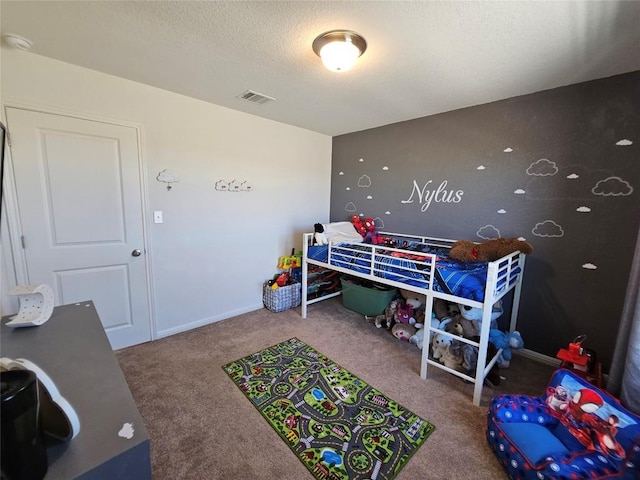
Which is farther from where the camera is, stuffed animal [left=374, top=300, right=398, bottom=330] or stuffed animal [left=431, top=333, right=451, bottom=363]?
stuffed animal [left=374, top=300, right=398, bottom=330]

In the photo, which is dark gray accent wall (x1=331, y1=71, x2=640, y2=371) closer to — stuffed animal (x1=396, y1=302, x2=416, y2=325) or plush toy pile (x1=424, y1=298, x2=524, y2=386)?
plush toy pile (x1=424, y1=298, x2=524, y2=386)

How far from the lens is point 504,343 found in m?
2.13

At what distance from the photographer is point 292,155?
3416 millimetres

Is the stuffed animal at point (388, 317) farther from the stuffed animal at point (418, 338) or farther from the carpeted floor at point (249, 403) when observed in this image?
the stuffed animal at point (418, 338)

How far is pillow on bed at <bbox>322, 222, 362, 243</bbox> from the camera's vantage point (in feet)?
9.58

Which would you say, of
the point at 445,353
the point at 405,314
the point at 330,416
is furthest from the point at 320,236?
the point at 330,416

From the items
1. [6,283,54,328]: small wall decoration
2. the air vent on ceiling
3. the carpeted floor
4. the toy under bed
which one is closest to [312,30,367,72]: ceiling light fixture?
the air vent on ceiling

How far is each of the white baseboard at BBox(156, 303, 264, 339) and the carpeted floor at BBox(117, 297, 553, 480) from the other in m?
0.07

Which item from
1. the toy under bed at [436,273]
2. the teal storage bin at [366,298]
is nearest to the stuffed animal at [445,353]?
the toy under bed at [436,273]

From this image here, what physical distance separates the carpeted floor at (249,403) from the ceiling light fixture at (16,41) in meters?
2.26

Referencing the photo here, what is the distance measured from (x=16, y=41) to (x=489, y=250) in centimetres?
345

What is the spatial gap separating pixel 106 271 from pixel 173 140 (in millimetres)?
1256

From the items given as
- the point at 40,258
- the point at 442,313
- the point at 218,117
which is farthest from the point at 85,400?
the point at 218,117

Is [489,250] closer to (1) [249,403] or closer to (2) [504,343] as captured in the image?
(2) [504,343]
